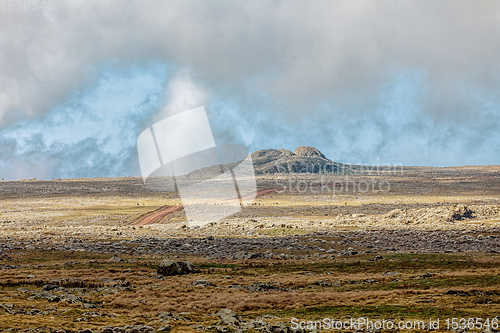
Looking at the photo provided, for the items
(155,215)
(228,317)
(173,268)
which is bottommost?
(228,317)

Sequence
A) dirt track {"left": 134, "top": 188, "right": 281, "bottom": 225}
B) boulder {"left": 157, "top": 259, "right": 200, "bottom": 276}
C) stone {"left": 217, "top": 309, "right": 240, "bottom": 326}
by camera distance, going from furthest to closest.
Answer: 1. dirt track {"left": 134, "top": 188, "right": 281, "bottom": 225}
2. boulder {"left": 157, "top": 259, "right": 200, "bottom": 276}
3. stone {"left": 217, "top": 309, "right": 240, "bottom": 326}

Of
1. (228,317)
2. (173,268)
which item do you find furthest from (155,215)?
(228,317)

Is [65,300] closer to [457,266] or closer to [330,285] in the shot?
[330,285]

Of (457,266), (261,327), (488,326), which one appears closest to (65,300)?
(261,327)

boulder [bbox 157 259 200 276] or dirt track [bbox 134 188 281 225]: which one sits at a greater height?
dirt track [bbox 134 188 281 225]

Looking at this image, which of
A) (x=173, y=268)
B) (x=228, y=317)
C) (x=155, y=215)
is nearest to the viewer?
(x=228, y=317)

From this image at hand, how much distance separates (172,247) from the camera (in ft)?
142

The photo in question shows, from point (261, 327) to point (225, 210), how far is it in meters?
63.3

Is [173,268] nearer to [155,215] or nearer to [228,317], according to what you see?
[228,317]

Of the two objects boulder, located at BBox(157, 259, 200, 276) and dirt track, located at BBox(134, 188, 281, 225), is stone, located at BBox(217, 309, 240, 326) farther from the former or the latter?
dirt track, located at BBox(134, 188, 281, 225)

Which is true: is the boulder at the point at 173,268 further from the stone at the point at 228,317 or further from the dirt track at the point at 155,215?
the dirt track at the point at 155,215

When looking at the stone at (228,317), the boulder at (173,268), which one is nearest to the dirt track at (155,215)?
the boulder at (173,268)

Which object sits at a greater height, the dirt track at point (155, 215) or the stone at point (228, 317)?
the dirt track at point (155, 215)

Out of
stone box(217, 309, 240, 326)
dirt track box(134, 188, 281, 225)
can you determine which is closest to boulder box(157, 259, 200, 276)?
stone box(217, 309, 240, 326)
